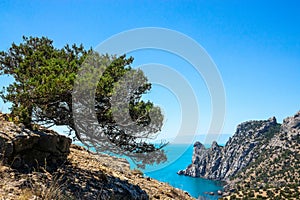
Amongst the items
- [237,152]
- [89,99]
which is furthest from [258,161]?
[89,99]

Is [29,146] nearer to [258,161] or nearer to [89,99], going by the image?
[89,99]

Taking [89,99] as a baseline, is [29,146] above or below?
below

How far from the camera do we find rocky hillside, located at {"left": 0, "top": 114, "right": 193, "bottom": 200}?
7426mm

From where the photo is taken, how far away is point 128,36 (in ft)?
38.7

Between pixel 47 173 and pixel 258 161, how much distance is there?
13890 centimetres

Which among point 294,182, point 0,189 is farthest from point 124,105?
point 294,182

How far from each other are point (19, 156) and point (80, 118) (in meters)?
2.28

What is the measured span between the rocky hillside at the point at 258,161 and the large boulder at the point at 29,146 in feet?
285

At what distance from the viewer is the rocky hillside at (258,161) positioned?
10106 cm

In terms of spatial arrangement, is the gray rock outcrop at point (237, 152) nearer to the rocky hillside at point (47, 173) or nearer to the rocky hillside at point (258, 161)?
the rocky hillside at point (258, 161)

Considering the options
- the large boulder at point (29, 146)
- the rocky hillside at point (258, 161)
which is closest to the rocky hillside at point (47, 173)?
the large boulder at point (29, 146)

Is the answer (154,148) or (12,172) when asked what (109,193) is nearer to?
(154,148)

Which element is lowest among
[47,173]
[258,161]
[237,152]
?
[47,173]

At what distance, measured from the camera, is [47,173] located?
30.5 feet
